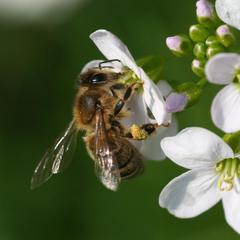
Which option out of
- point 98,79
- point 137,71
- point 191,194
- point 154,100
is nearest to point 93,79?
point 98,79

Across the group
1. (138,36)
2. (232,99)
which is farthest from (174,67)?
(232,99)

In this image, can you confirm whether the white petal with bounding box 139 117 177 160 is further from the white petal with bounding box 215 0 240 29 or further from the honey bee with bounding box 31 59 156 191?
the white petal with bounding box 215 0 240 29

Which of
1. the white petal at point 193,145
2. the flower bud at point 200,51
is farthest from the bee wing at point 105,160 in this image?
the flower bud at point 200,51

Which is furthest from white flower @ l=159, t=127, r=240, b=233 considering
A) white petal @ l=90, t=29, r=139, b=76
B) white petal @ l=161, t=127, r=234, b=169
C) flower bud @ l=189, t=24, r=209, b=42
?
flower bud @ l=189, t=24, r=209, b=42

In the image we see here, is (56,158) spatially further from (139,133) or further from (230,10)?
(230,10)

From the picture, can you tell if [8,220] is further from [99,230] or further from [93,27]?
[93,27]

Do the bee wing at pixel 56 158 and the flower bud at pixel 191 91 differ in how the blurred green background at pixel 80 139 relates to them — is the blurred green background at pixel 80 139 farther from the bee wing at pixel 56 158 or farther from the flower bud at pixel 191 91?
the flower bud at pixel 191 91
